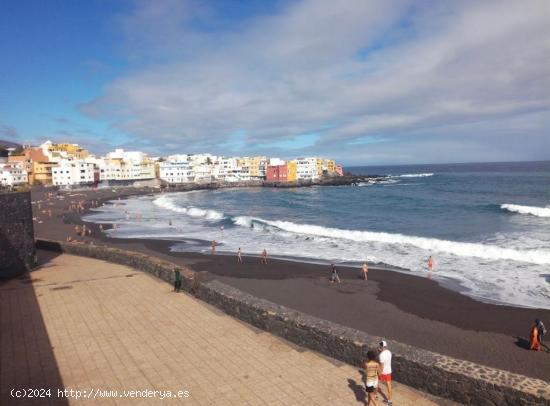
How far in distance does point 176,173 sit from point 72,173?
981 inches

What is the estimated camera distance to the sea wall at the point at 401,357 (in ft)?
16.8

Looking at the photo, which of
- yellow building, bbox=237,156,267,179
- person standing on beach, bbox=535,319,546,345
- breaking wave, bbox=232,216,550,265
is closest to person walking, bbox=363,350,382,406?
person standing on beach, bbox=535,319,546,345

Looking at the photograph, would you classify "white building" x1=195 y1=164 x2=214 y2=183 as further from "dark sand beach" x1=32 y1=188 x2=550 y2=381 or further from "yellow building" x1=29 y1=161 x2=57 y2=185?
"dark sand beach" x1=32 y1=188 x2=550 y2=381

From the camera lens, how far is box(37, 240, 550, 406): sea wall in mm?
5121

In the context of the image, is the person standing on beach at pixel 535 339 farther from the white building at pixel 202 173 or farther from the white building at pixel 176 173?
the white building at pixel 202 173

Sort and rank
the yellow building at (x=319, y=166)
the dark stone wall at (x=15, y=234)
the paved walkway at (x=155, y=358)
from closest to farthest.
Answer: the paved walkway at (x=155, y=358) < the dark stone wall at (x=15, y=234) < the yellow building at (x=319, y=166)

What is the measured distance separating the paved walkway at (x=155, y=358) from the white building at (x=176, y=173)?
92531 mm

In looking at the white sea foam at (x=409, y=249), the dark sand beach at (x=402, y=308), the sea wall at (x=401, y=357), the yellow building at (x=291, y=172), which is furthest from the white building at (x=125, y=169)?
the sea wall at (x=401, y=357)

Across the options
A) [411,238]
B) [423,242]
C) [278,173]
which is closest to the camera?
[423,242]

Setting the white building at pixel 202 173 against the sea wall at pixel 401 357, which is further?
the white building at pixel 202 173

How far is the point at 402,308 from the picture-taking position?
12.6 m

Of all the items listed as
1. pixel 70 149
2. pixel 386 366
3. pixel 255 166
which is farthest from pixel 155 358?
pixel 70 149

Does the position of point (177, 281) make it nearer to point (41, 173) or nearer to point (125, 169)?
point (41, 173)

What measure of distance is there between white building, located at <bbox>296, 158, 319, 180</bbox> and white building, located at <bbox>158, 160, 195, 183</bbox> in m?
27.7
